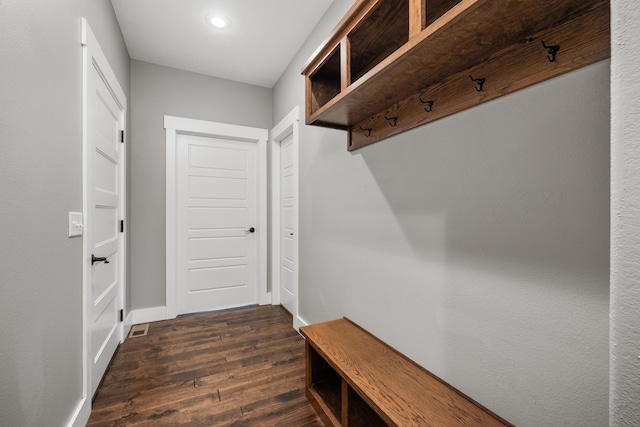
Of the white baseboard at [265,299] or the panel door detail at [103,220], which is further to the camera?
the white baseboard at [265,299]

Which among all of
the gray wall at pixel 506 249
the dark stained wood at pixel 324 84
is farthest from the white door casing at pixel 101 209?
the gray wall at pixel 506 249

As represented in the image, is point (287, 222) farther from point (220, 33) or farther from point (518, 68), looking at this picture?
point (518, 68)

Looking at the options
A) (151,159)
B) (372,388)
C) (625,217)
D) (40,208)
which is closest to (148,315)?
(151,159)

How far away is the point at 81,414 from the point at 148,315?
1.49 meters

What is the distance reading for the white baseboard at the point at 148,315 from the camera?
272 cm

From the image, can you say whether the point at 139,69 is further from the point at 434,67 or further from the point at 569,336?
the point at 569,336

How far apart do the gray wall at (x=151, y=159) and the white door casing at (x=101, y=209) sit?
0.34 meters

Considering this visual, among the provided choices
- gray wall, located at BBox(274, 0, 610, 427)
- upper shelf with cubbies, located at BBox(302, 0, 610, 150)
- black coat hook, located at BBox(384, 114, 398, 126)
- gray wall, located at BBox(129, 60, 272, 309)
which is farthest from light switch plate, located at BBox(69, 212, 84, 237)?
black coat hook, located at BBox(384, 114, 398, 126)

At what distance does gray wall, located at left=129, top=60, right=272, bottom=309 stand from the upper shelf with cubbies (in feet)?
6.69

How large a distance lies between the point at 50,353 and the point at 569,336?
1892 millimetres

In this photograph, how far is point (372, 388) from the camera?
3.66ft

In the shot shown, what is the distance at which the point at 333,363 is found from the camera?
4.32 ft

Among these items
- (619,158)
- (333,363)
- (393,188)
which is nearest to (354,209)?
(393,188)

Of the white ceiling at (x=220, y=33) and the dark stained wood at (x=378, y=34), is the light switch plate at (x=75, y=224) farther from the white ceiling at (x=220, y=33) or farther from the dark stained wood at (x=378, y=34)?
the white ceiling at (x=220, y=33)
